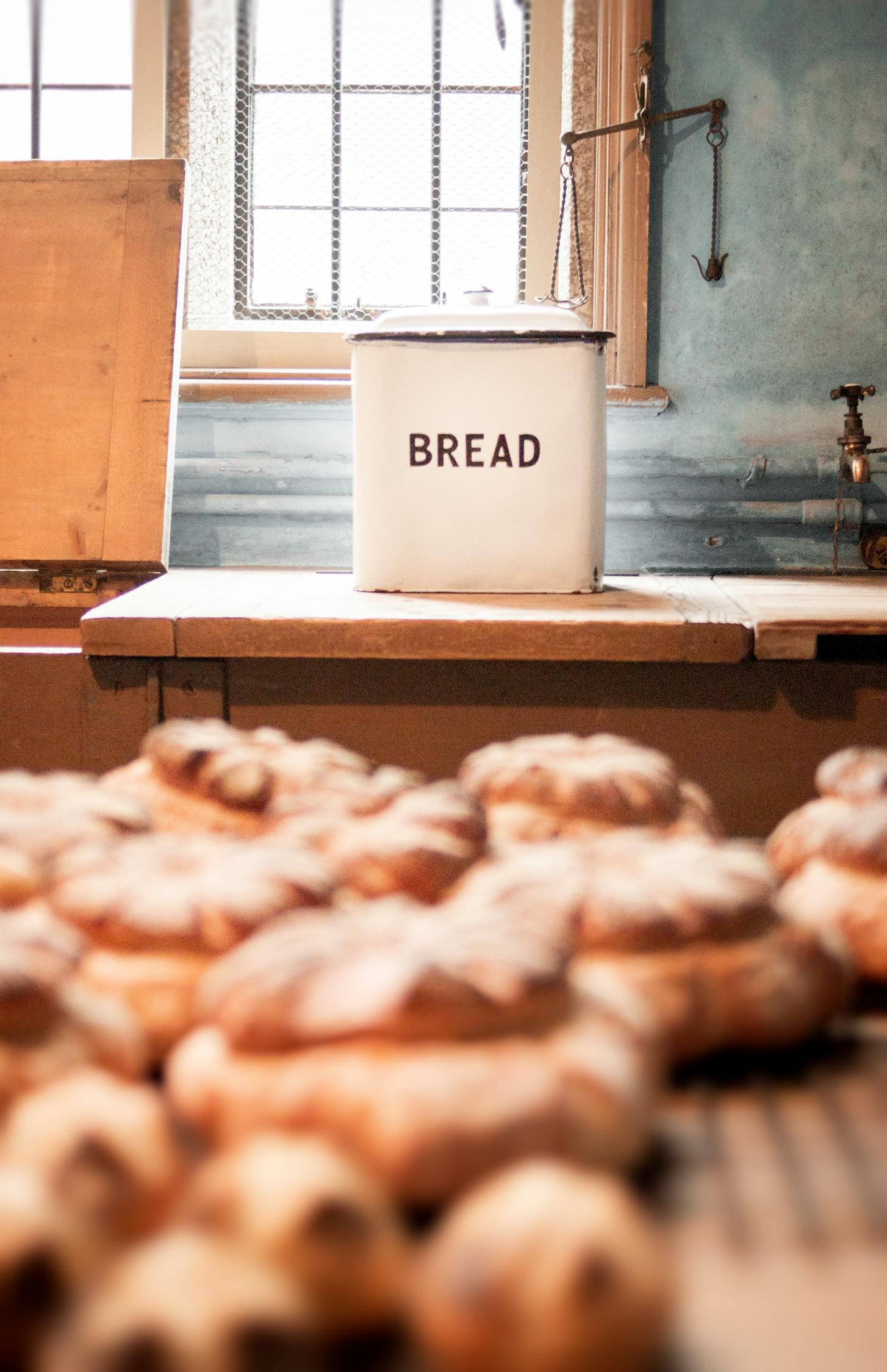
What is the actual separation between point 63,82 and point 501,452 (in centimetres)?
184

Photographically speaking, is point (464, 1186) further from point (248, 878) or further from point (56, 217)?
point (56, 217)

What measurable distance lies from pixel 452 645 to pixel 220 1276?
1.73 meters

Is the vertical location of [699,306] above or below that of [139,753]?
above

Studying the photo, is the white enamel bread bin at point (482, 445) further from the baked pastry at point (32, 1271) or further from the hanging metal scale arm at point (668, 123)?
the baked pastry at point (32, 1271)

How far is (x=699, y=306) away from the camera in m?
3.24

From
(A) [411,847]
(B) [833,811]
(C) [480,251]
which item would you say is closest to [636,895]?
(A) [411,847]

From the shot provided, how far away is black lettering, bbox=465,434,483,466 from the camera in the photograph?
7.95 ft

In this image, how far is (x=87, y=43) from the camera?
337cm

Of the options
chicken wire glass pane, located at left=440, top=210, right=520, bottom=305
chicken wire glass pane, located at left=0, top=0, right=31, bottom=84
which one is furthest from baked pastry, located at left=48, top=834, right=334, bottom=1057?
chicken wire glass pane, located at left=0, top=0, right=31, bottom=84

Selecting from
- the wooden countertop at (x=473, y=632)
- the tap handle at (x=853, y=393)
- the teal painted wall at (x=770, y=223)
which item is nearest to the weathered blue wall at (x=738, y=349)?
the teal painted wall at (x=770, y=223)

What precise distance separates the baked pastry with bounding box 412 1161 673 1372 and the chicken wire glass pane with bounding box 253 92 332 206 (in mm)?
3290

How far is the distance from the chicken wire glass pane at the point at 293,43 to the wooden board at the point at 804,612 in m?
1.68

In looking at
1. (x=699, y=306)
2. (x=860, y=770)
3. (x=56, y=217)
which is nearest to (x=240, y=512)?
(x=56, y=217)

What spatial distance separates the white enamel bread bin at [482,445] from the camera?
2414 mm
